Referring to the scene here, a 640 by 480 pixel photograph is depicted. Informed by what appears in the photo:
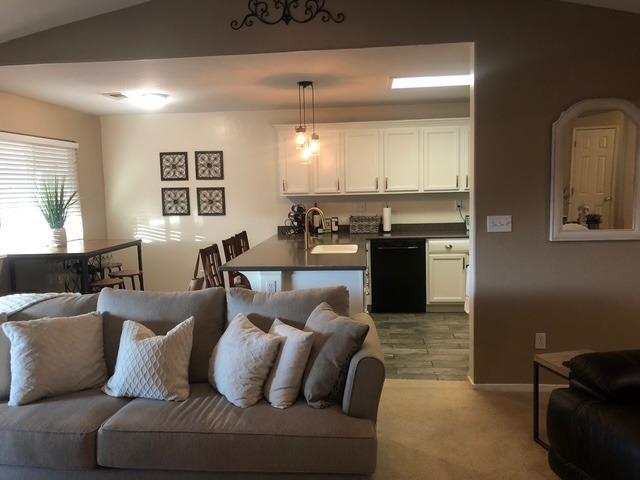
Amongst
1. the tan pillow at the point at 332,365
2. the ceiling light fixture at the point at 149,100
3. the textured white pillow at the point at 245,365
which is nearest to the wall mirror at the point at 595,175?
the tan pillow at the point at 332,365

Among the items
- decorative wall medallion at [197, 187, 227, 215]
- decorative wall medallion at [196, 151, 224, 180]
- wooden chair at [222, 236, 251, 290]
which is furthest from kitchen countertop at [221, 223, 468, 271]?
decorative wall medallion at [196, 151, 224, 180]

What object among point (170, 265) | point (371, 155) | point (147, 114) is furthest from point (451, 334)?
point (147, 114)

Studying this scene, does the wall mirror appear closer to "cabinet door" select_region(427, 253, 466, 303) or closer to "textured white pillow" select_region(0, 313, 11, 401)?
"cabinet door" select_region(427, 253, 466, 303)

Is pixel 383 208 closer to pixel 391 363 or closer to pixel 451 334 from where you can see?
pixel 451 334

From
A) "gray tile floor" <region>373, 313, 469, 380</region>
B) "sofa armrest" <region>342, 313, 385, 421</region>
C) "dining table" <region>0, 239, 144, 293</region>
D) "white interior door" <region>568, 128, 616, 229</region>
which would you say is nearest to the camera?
"sofa armrest" <region>342, 313, 385, 421</region>

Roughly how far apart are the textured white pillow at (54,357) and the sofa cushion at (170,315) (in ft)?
0.25

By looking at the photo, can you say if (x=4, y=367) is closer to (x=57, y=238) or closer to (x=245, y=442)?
(x=245, y=442)

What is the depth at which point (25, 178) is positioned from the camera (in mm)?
4727

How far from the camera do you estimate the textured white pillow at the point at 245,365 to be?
2211mm

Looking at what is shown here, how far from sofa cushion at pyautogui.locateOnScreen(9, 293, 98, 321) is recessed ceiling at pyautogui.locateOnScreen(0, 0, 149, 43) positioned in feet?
6.22

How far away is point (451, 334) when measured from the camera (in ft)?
15.3

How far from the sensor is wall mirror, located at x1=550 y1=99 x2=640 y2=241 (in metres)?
3.18

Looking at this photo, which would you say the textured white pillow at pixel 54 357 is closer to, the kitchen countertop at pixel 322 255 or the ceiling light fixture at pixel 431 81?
the kitchen countertop at pixel 322 255

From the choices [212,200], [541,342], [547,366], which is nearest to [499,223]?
[541,342]
